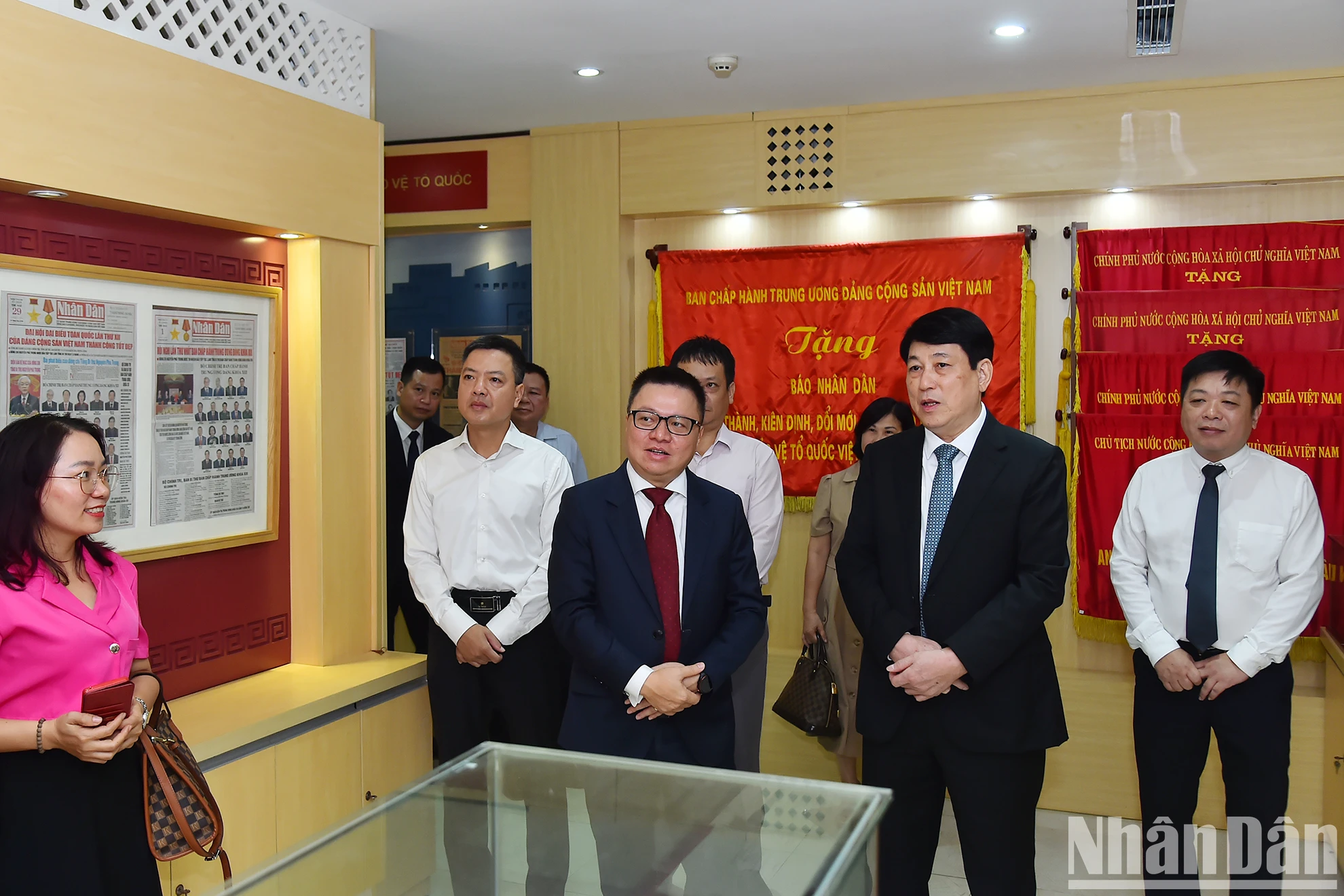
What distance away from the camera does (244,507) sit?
3.40 m

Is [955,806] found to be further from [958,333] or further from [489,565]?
[489,565]

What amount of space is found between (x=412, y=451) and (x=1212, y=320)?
346 centimetres

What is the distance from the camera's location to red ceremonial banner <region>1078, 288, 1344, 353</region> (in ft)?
13.3

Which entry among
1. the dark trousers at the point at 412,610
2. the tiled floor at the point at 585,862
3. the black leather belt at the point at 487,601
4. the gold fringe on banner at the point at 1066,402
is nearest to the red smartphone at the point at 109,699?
the tiled floor at the point at 585,862

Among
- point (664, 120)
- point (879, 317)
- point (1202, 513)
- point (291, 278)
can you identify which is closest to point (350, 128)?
point (291, 278)

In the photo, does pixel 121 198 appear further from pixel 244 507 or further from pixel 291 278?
pixel 244 507

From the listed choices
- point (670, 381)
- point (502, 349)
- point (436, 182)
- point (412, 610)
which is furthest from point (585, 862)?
point (436, 182)

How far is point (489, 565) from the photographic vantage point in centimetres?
330


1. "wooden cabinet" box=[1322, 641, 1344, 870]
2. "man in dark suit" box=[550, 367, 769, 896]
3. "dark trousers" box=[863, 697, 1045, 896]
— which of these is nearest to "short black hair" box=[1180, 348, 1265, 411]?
"wooden cabinet" box=[1322, 641, 1344, 870]

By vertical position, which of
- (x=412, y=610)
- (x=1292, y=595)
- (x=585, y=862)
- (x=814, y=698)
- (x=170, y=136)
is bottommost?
(x=814, y=698)

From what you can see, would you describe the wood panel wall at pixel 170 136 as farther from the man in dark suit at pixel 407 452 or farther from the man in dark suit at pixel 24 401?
the man in dark suit at pixel 407 452

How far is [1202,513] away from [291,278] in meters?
2.95

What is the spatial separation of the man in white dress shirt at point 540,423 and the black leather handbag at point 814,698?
1227mm

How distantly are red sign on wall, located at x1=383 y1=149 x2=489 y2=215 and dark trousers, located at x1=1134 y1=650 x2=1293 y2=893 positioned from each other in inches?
145
